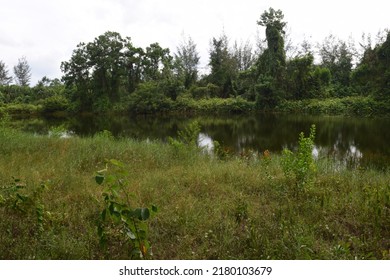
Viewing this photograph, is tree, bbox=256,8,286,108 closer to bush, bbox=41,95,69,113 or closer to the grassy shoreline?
the grassy shoreline

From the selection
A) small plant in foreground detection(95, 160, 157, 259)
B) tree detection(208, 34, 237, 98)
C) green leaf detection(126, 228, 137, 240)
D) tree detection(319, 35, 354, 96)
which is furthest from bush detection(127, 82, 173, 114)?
green leaf detection(126, 228, 137, 240)

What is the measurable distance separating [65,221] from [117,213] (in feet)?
6.25

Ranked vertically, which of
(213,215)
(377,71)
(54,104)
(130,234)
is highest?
(377,71)

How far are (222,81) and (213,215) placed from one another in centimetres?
3915

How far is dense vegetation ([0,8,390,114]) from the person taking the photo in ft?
105

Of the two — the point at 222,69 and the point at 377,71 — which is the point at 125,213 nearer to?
the point at 377,71

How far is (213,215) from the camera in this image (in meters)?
4.08

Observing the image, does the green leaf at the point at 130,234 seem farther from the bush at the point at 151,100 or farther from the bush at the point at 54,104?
the bush at the point at 54,104

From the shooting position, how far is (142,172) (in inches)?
259

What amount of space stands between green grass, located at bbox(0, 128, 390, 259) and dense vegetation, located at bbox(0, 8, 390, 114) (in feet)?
87.6

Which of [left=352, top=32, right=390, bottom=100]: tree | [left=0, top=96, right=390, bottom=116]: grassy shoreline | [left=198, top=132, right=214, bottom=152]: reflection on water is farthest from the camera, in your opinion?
[left=0, top=96, right=390, bottom=116]: grassy shoreline

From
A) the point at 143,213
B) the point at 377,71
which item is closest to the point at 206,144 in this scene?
the point at 143,213

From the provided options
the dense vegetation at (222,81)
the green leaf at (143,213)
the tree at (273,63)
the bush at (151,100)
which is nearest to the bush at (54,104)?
the dense vegetation at (222,81)
